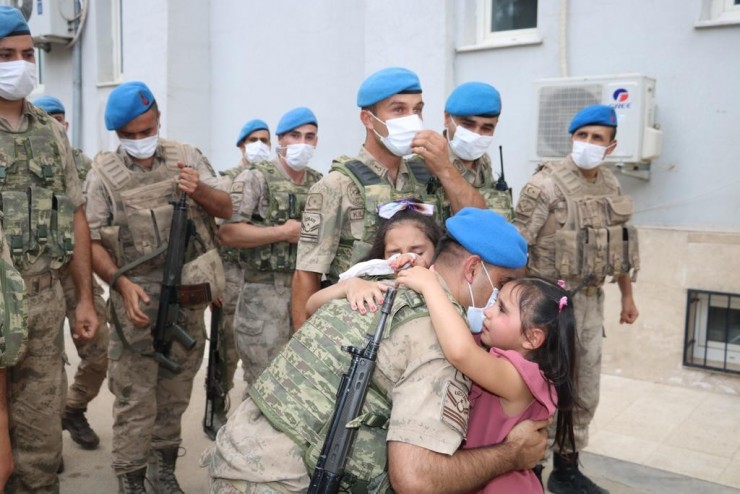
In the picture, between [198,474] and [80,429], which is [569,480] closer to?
[198,474]

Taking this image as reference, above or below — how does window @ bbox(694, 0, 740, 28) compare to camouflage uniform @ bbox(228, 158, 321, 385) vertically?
above

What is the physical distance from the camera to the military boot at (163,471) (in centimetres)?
337

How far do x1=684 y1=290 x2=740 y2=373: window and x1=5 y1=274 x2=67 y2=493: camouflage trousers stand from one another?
4.07 meters

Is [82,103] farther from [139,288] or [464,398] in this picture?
[464,398]

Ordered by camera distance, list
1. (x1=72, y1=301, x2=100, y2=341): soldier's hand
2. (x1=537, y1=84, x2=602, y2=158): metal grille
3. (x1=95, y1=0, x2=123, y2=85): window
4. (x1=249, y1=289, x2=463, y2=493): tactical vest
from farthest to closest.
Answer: (x1=95, y1=0, x2=123, y2=85): window, (x1=537, y1=84, x2=602, y2=158): metal grille, (x1=72, y1=301, x2=100, y2=341): soldier's hand, (x1=249, y1=289, x2=463, y2=493): tactical vest

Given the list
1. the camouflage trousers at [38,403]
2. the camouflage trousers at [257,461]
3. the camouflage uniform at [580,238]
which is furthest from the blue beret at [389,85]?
the camouflage trousers at [38,403]

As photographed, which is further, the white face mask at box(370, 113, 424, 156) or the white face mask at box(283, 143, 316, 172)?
the white face mask at box(283, 143, 316, 172)

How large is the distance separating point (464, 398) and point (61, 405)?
193cm

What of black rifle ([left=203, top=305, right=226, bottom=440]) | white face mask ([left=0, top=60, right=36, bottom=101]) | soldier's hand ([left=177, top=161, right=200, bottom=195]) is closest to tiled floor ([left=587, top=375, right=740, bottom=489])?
black rifle ([left=203, top=305, right=226, bottom=440])

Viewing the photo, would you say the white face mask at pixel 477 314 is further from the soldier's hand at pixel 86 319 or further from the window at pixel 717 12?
the window at pixel 717 12

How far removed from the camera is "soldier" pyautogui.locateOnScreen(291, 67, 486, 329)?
2.58m

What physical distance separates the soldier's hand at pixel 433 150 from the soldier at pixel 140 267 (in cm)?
120

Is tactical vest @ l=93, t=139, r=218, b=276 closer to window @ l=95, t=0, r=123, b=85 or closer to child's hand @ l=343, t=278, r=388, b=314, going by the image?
child's hand @ l=343, t=278, r=388, b=314

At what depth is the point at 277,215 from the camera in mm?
3922
